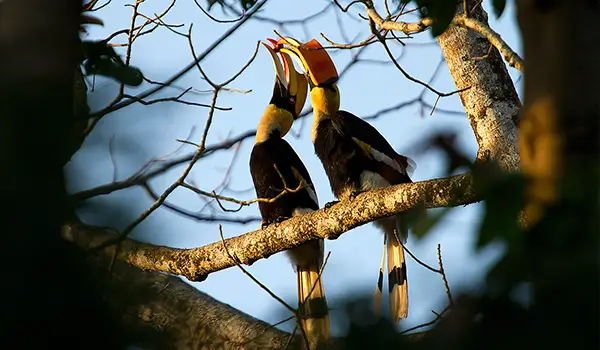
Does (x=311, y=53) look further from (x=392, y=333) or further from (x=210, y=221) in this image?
(x=392, y=333)

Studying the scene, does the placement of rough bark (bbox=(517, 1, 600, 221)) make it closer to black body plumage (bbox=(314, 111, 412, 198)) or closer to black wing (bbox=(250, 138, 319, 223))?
black body plumage (bbox=(314, 111, 412, 198))

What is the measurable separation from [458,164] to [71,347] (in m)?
0.53

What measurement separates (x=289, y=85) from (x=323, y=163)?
116 cm

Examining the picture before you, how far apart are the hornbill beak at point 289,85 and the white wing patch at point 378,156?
110 centimetres

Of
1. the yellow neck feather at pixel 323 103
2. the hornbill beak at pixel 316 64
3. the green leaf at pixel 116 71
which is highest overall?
the hornbill beak at pixel 316 64

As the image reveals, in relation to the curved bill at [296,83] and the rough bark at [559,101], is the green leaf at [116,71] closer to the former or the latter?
the rough bark at [559,101]

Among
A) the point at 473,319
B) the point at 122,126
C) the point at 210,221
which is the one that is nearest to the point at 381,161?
the point at 210,221

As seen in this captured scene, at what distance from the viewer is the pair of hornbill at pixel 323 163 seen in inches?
193

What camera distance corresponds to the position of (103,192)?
1.36m

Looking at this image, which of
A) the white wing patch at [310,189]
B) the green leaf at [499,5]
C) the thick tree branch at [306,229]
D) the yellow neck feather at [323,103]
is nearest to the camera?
the green leaf at [499,5]

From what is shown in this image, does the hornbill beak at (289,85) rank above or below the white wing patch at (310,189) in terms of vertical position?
above

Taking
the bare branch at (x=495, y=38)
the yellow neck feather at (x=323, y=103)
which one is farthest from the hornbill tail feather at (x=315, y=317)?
the yellow neck feather at (x=323, y=103)

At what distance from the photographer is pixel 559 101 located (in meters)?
1.04

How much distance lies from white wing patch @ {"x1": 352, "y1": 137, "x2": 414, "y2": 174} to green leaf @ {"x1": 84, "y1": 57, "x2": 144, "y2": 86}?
296 centimetres
